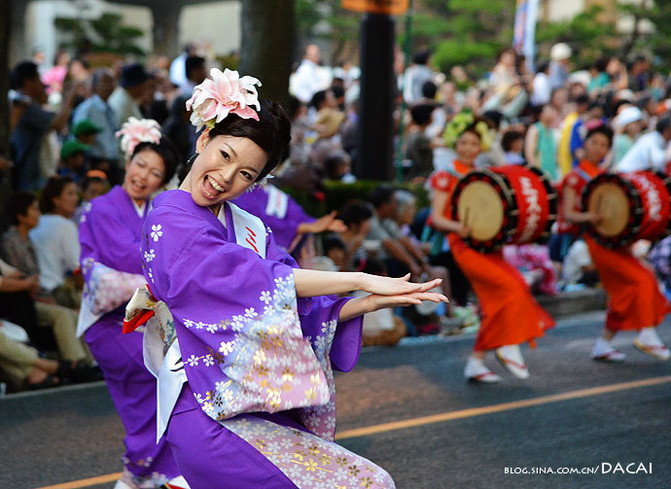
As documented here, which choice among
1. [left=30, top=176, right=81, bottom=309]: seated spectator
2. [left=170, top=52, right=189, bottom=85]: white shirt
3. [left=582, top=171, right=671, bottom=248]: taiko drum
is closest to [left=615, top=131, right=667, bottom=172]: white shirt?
[left=582, top=171, right=671, bottom=248]: taiko drum

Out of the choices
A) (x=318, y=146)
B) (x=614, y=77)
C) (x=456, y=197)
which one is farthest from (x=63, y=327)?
(x=614, y=77)

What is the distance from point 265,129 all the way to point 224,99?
16 cm

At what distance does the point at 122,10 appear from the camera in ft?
77.4

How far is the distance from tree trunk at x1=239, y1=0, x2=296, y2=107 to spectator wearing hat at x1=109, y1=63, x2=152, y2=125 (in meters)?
1.47

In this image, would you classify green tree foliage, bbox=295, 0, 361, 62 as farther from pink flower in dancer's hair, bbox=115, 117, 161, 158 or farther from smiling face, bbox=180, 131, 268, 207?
smiling face, bbox=180, 131, 268, 207

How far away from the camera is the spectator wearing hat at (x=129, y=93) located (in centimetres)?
941

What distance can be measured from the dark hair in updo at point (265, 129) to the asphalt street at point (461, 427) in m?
2.30

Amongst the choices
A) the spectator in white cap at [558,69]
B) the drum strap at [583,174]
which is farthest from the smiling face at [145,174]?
the spectator in white cap at [558,69]

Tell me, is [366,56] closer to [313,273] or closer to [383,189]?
[383,189]

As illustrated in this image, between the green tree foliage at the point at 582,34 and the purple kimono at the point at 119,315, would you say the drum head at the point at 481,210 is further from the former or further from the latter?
the green tree foliage at the point at 582,34

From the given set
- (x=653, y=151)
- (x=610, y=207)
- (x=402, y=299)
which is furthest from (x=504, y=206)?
(x=653, y=151)

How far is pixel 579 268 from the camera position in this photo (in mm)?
10656

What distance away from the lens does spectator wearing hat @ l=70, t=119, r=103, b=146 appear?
29.1ft

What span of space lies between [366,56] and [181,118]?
3.27 m
